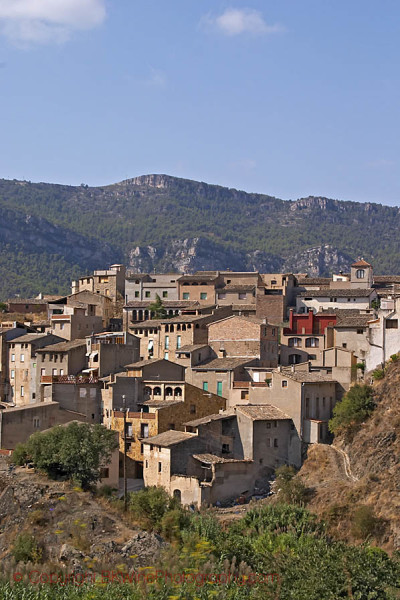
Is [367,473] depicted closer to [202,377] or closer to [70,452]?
[202,377]

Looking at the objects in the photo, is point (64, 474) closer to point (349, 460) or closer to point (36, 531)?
point (36, 531)

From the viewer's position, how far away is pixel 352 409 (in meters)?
64.2

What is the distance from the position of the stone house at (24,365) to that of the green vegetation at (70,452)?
47.4 feet

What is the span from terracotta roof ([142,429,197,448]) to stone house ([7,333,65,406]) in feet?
47.2

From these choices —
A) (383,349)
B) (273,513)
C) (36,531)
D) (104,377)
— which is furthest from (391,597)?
(104,377)

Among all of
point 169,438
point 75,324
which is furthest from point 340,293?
point 169,438

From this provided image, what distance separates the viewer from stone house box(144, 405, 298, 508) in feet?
197

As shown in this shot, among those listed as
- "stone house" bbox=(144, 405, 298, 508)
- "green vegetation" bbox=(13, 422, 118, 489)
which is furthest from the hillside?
"green vegetation" bbox=(13, 422, 118, 489)

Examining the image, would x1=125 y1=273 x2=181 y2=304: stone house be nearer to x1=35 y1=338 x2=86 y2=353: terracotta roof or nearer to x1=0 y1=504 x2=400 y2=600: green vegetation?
x1=35 y1=338 x2=86 y2=353: terracotta roof

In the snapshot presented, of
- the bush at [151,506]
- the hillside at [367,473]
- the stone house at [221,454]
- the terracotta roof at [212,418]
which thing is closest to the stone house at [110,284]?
the terracotta roof at [212,418]

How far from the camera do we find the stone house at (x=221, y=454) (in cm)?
6019

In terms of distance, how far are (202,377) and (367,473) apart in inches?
526

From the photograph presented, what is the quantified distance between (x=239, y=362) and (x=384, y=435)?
11.5 metres

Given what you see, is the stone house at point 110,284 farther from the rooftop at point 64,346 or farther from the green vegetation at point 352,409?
the green vegetation at point 352,409
